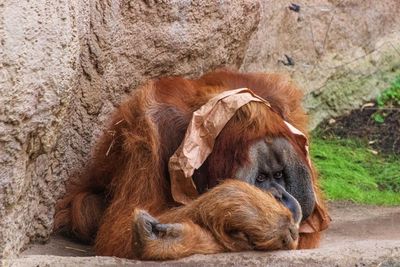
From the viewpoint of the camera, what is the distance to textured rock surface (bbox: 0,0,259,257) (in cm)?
336

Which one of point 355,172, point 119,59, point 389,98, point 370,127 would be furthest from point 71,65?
point 389,98

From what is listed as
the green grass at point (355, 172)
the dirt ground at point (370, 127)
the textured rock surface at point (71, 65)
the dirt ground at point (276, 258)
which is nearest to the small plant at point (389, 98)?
the dirt ground at point (370, 127)

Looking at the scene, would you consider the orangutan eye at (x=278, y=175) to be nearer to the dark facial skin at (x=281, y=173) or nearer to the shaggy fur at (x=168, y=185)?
the dark facial skin at (x=281, y=173)

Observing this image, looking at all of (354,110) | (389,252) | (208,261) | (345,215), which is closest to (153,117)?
(208,261)

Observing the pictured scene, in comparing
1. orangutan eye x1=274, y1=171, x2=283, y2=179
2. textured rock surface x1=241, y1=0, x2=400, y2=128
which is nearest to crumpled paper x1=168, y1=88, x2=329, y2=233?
orangutan eye x1=274, y1=171, x2=283, y2=179

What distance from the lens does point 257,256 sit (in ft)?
11.8

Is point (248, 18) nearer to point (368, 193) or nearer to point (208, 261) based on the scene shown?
point (368, 193)

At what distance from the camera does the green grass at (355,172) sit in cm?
605

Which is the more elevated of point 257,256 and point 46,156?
point 46,156

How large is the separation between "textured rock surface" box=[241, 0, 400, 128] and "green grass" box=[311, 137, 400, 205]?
1.36ft

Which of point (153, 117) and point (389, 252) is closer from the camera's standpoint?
point (389, 252)

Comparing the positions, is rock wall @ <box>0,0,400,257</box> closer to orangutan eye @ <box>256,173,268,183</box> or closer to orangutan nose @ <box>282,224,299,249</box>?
orangutan eye @ <box>256,173,268,183</box>

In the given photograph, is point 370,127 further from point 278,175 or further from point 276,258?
point 276,258

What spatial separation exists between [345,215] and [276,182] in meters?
1.62
